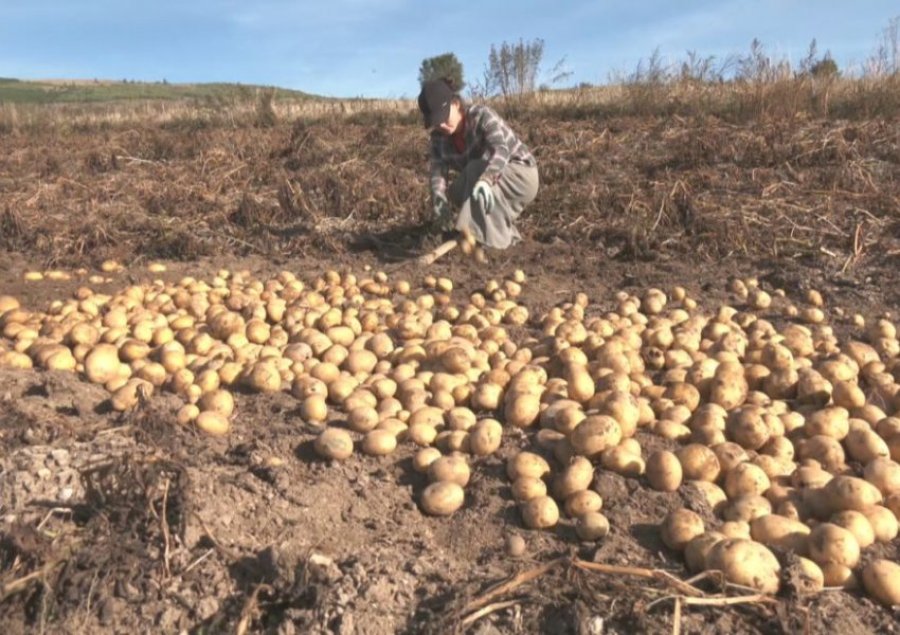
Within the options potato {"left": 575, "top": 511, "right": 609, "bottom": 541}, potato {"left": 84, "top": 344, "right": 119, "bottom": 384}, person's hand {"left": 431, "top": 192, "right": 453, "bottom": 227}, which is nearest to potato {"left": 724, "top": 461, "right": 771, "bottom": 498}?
potato {"left": 575, "top": 511, "right": 609, "bottom": 541}

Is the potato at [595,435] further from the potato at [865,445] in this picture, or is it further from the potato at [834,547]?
the potato at [865,445]

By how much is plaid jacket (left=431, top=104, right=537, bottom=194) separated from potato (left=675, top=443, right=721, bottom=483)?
11.2 feet

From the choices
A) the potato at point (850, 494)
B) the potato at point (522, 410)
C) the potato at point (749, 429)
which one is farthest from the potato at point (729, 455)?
the potato at point (522, 410)

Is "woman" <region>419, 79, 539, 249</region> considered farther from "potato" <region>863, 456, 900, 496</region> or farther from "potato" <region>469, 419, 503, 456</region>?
"potato" <region>863, 456, 900, 496</region>

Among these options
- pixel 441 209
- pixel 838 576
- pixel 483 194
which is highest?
pixel 483 194

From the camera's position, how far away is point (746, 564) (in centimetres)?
215

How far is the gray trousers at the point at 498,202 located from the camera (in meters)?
6.14

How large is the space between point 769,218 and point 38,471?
565 cm

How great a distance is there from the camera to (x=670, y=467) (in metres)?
2.72

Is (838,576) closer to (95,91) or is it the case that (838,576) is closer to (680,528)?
(680,528)

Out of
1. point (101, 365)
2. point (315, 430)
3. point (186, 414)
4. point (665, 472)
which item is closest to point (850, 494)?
point (665, 472)

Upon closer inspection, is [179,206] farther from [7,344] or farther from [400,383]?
[400,383]

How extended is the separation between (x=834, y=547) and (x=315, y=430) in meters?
2.06

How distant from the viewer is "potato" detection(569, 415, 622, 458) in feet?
9.33
